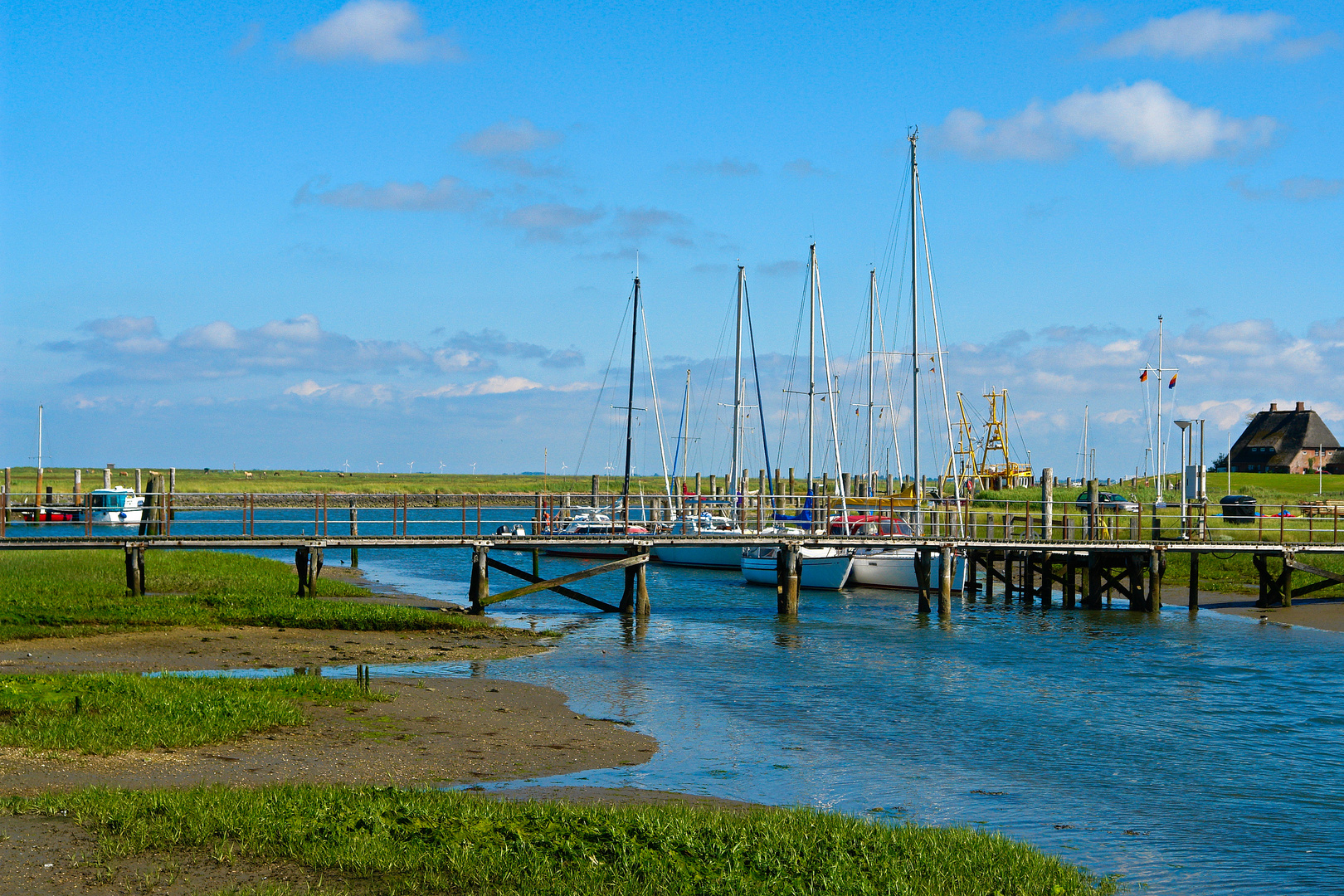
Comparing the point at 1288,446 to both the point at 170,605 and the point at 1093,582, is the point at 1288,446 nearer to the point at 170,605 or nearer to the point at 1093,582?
the point at 1093,582

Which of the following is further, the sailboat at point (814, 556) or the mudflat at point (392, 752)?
the sailboat at point (814, 556)

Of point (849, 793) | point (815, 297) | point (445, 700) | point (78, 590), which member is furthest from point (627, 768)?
point (815, 297)

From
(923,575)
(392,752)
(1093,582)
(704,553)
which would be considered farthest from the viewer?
(704,553)

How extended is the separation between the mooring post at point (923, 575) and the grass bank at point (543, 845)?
26996mm

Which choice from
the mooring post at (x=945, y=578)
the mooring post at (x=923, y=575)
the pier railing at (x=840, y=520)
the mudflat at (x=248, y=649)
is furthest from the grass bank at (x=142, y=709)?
the mooring post at (x=923, y=575)

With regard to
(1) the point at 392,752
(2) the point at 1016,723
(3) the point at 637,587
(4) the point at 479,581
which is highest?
(4) the point at 479,581

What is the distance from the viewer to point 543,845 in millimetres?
10820

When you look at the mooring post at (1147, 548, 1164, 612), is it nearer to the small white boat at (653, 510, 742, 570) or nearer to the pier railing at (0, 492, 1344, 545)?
the pier railing at (0, 492, 1344, 545)

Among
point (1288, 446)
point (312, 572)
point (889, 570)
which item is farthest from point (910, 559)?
point (1288, 446)

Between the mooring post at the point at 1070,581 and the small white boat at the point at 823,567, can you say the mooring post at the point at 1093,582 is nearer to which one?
the mooring post at the point at 1070,581

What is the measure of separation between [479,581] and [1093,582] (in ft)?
72.2

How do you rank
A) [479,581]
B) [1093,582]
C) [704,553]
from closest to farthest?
[479,581] → [1093,582] → [704,553]

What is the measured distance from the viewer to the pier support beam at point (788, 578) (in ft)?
122

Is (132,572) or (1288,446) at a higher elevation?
(1288,446)
